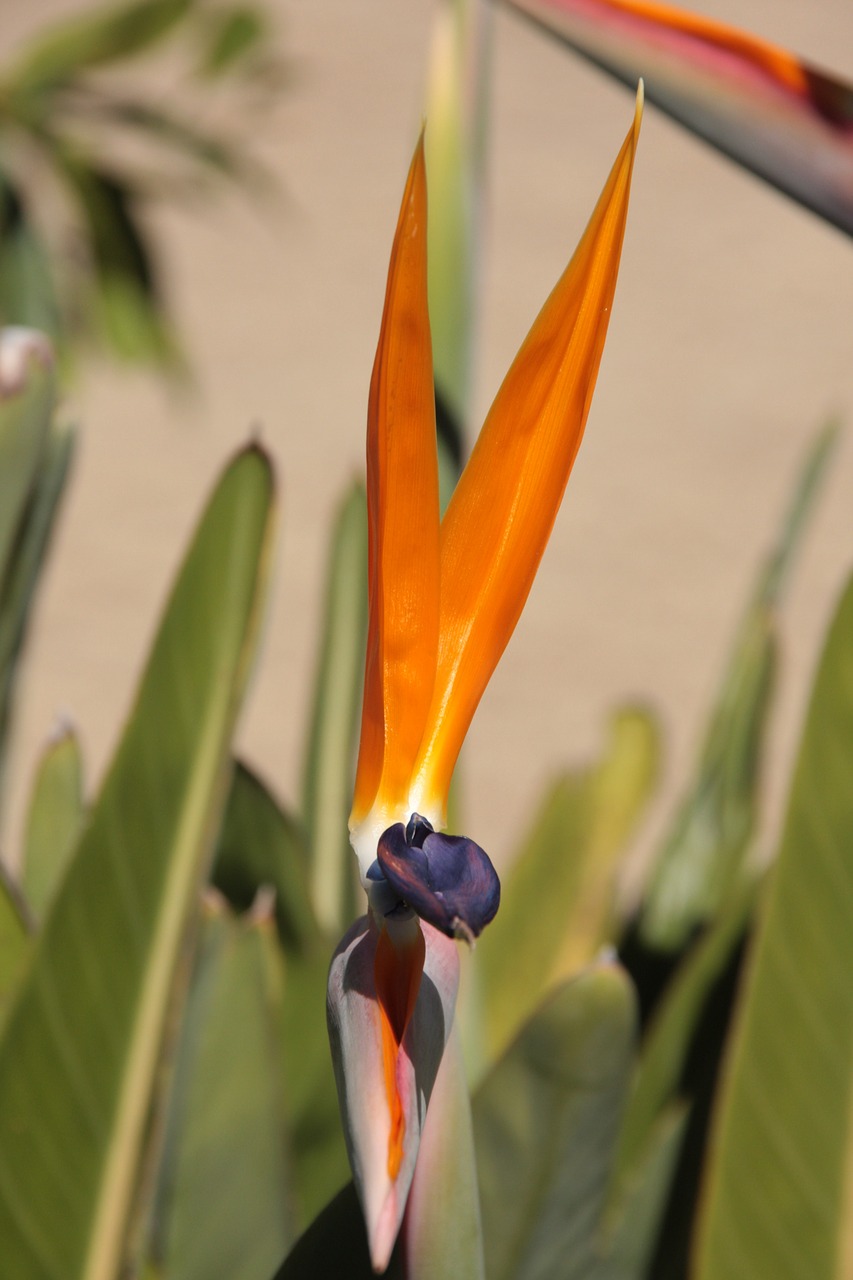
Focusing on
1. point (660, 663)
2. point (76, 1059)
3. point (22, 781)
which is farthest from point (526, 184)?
point (76, 1059)

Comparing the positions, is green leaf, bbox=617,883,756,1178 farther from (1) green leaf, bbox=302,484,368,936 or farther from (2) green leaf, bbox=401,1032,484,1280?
(2) green leaf, bbox=401,1032,484,1280

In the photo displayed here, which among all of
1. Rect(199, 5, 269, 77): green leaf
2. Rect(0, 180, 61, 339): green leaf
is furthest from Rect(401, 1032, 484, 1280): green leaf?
Rect(199, 5, 269, 77): green leaf

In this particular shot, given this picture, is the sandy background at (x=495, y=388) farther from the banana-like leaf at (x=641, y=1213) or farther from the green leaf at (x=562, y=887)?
the banana-like leaf at (x=641, y=1213)

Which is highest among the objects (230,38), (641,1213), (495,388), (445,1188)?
(230,38)

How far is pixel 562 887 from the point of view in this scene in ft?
2.49

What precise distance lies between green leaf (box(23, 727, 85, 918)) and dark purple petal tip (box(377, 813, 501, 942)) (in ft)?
1.20

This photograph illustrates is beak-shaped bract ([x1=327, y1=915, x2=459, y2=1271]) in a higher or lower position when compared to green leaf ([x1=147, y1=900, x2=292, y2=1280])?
higher

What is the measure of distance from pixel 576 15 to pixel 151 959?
308 millimetres

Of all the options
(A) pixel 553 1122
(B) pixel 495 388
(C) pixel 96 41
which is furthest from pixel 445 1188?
(B) pixel 495 388

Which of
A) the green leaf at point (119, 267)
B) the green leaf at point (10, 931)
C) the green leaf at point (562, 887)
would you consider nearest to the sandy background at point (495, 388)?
the green leaf at point (119, 267)

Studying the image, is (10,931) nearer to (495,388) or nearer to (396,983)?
(396,983)

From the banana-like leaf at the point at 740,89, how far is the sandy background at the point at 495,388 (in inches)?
38.6

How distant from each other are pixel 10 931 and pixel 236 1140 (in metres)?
0.11

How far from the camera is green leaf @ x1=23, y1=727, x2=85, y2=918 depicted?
23.0 inches
